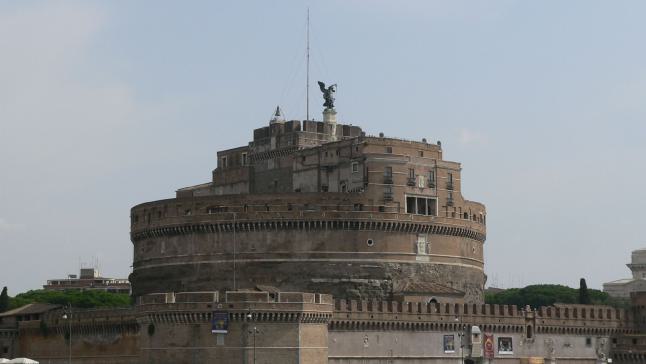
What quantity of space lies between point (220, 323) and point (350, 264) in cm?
2122

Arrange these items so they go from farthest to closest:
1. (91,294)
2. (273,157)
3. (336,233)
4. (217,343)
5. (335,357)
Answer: (91,294)
(273,157)
(336,233)
(335,357)
(217,343)

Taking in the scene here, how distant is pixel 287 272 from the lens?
332 feet

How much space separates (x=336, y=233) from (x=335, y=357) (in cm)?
1537

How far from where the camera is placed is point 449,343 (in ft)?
315

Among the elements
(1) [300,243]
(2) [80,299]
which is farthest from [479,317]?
(2) [80,299]

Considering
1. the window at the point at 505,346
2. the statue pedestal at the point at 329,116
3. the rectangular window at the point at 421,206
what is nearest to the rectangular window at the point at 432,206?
the rectangular window at the point at 421,206

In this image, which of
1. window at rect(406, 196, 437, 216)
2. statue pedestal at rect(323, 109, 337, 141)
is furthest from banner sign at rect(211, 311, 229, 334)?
statue pedestal at rect(323, 109, 337, 141)

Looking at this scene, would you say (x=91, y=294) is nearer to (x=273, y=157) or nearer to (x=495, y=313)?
(x=273, y=157)

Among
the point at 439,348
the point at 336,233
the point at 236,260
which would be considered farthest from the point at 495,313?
the point at 236,260

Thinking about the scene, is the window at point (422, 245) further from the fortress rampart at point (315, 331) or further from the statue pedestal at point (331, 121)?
the statue pedestal at point (331, 121)

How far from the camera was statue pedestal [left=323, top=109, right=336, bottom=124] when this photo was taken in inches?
4469

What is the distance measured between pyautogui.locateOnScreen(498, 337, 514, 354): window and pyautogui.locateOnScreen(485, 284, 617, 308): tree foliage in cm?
6365

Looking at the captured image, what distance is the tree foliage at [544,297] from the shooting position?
166m

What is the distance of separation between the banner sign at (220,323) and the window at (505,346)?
25.0 m
